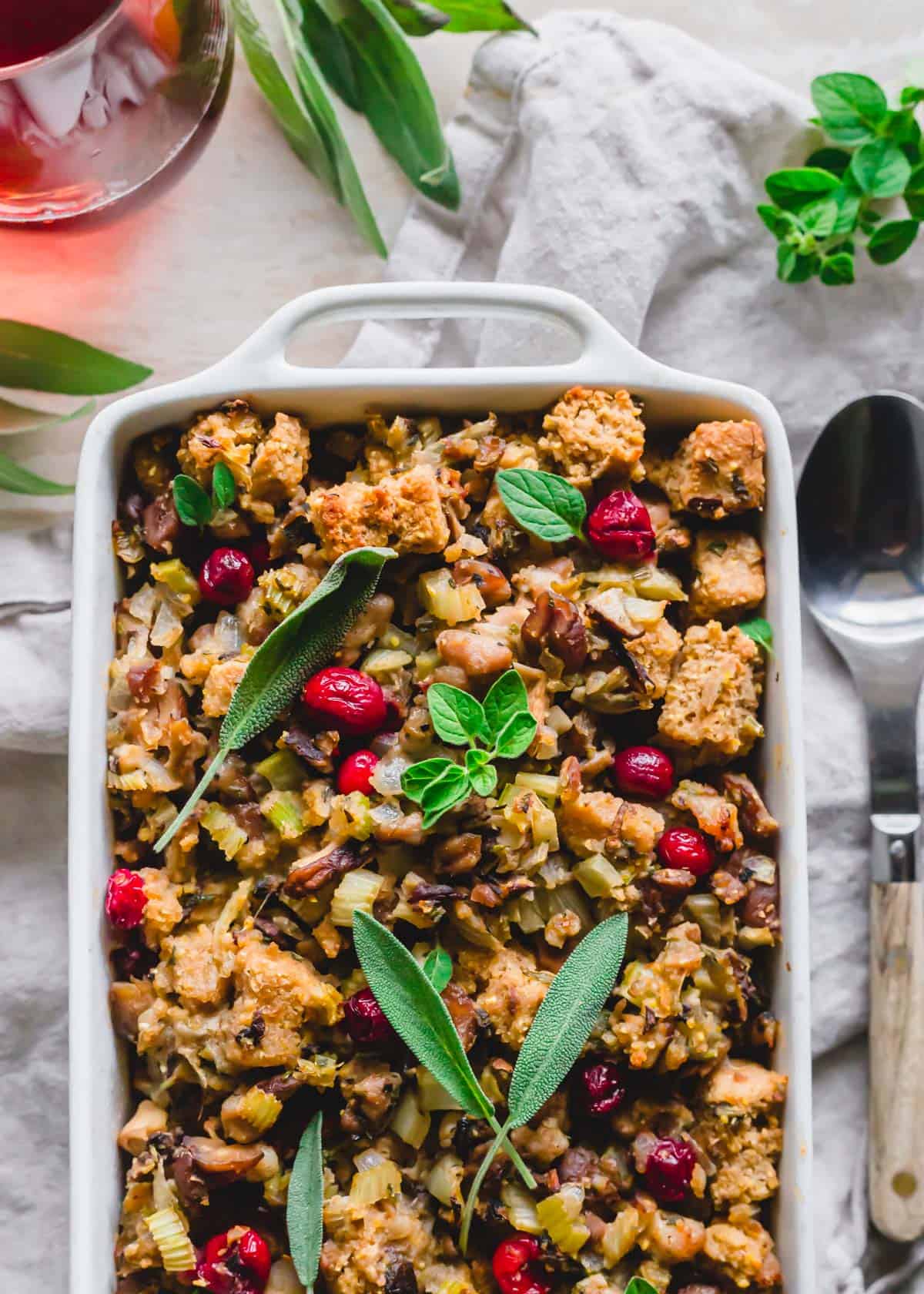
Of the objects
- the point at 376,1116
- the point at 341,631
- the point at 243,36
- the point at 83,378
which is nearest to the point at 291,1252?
the point at 376,1116

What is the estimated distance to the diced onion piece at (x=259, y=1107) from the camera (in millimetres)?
2002

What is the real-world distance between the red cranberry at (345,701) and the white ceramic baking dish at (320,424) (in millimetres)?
345

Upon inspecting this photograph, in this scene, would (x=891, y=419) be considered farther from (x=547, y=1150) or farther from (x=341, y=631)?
(x=547, y=1150)

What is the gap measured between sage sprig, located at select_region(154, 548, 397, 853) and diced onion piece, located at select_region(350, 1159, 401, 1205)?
1.85 feet

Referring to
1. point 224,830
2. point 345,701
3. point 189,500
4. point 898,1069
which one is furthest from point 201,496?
point 898,1069

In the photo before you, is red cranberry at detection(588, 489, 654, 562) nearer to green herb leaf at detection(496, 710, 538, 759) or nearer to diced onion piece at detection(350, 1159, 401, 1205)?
green herb leaf at detection(496, 710, 538, 759)

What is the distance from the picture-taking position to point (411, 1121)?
81.3 inches

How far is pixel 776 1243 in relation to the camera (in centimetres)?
213

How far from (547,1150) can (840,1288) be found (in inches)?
30.4

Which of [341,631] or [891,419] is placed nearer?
[341,631]

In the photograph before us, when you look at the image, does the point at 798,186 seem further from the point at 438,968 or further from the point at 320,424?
the point at 438,968

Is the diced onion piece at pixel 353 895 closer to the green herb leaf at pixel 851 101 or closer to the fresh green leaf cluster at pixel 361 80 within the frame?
the fresh green leaf cluster at pixel 361 80

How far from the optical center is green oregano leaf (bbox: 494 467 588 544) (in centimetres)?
212

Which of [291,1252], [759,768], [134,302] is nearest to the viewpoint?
[291,1252]
